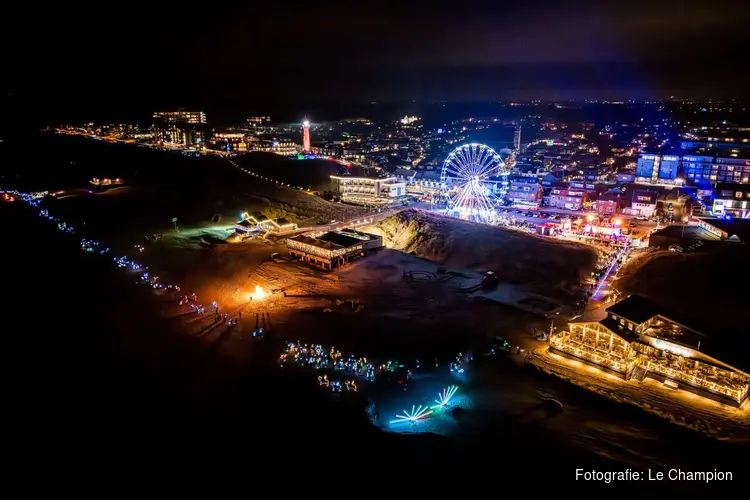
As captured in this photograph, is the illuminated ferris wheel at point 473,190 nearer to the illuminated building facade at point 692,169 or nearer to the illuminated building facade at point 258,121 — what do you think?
the illuminated building facade at point 692,169

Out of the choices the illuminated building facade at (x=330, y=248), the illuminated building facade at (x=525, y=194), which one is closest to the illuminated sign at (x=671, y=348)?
the illuminated building facade at (x=330, y=248)

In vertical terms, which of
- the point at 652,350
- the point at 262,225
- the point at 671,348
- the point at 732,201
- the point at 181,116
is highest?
the point at 181,116

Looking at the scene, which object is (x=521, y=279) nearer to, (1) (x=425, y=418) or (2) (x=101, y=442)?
(1) (x=425, y=418)

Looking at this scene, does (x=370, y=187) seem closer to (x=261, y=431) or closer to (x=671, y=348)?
(x=671, y=348)

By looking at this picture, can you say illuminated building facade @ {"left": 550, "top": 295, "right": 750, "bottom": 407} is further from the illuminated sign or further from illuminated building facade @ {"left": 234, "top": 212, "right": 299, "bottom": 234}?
illuminated building facade @ {"left": 234, "top": 212, "right": 299, "bottom": 234}

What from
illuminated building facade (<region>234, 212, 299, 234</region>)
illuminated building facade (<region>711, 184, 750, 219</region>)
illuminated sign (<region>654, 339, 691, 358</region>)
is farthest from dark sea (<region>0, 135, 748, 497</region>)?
illuminated building facade (<region>711, 184, 750, 219</region>)

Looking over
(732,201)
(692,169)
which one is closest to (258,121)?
(692,169)
